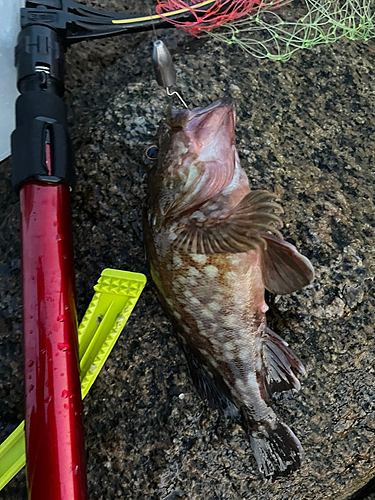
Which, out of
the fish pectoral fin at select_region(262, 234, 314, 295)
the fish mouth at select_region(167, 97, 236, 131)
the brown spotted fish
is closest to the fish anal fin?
the brown spotted fish

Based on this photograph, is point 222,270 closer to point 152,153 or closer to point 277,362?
point 277,362

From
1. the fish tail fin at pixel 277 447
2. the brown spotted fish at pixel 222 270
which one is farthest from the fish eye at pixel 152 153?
the fish tail fin at pixel 277 447

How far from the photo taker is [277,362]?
194 cm

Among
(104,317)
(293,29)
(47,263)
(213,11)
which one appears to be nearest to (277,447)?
(104,317)

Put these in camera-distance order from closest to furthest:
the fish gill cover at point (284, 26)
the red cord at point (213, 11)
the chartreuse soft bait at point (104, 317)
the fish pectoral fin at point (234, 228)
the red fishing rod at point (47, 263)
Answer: the red fishing rod at point (47, 263)
the fish pectoral fin at point (234, 228)
the chartreuse soft bait at point (104, 317)
the red cord at point (213, 11)
the fish gill cover at point (284, 26)

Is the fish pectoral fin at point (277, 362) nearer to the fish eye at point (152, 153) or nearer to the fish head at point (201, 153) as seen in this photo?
the fish head at point (201, 153)

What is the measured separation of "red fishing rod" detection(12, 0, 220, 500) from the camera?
154 centimetres

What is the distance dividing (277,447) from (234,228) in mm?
1083

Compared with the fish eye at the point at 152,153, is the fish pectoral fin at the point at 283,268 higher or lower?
lower

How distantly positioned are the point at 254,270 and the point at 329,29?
6.16ft

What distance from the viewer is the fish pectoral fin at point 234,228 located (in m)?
1.67

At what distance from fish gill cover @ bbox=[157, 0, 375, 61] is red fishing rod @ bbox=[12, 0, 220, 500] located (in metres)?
1.00

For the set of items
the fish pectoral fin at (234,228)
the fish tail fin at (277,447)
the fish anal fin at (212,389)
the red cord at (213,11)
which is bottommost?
the fish tail fin at (277,447)

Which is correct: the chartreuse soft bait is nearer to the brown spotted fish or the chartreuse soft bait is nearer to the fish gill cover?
the brown spotted fish
